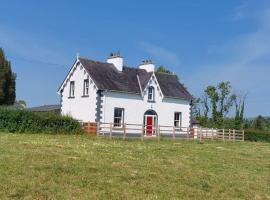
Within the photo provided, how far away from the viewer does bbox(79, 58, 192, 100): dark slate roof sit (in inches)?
1594

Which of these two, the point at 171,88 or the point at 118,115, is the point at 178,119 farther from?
the point at 118,115

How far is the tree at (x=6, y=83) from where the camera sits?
60588mm

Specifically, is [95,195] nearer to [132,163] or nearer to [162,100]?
[132,163]

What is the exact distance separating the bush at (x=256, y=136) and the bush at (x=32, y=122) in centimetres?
2412

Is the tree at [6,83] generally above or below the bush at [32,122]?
above

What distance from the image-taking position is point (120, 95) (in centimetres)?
4081

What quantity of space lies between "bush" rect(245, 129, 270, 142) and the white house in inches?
334

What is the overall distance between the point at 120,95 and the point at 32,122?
10.1 meters

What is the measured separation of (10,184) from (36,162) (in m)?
3.29

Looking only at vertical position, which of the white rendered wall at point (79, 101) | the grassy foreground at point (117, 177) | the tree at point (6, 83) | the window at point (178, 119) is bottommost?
the grassy foreground at point (117, 177)

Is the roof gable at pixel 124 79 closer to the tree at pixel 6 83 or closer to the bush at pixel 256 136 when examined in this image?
the bush at pixel 256 136

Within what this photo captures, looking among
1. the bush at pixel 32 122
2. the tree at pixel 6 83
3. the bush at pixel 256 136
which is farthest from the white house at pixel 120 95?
the tree at pixel 6 83

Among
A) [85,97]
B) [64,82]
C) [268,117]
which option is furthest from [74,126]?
[268,117]

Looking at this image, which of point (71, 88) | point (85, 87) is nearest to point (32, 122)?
point (85, 87)
